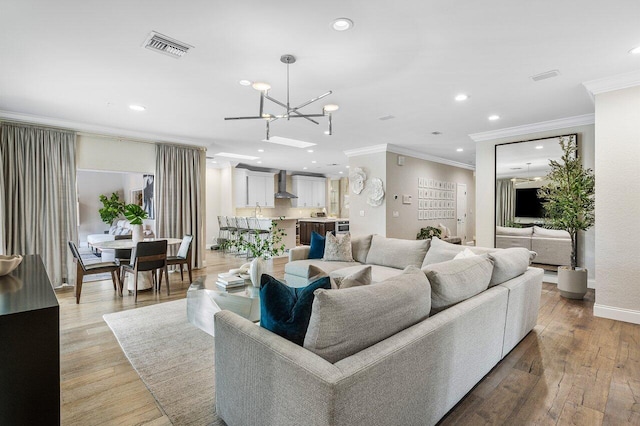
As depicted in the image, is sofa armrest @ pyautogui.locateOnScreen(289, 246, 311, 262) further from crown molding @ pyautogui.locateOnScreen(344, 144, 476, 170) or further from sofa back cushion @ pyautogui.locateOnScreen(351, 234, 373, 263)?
crown molding @ pyautogui.locateOnScreen(344, 144, 476, 170)

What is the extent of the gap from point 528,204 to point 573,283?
1.53m

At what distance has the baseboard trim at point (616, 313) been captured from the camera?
3.42 meters

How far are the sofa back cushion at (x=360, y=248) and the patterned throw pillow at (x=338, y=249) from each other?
0.35 feet

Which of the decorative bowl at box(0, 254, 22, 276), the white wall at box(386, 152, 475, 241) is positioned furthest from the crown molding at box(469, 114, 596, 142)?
the decorative bowl at box(0, 254, 22, 276)

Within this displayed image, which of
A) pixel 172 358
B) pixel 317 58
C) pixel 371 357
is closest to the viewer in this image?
pixel 371 357

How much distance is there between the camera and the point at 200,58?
2951mm

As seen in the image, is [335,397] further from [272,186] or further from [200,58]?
[272,186]

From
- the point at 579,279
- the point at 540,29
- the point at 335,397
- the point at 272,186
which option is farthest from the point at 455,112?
the point at 272,186

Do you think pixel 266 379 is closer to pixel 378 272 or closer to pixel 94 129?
pixel 378 272

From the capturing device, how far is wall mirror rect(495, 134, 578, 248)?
517 cm

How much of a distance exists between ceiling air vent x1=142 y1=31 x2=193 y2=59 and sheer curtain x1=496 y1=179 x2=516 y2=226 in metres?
5.23

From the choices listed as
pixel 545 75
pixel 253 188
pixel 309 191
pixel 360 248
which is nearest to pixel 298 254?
pixel 360 248

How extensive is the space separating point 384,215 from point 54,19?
19.3ft

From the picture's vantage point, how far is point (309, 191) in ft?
39.5
